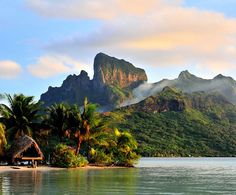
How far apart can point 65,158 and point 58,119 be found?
6.69 meters

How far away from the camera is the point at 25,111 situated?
53438mm

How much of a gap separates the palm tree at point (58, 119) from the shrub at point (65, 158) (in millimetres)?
4869

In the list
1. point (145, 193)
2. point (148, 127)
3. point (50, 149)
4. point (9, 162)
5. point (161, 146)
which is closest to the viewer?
point (145, 193)

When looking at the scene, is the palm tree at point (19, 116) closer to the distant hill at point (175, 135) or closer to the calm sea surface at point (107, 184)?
the calm sea surface at point (107, 184)

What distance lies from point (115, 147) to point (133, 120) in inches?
5268

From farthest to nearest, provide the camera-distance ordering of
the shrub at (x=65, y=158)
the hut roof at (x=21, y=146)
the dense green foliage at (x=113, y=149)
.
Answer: the dense green foliage at (x=113, y=149)
the shrub at (x=65, y=158)
the hut roof at (x=21, y=146)

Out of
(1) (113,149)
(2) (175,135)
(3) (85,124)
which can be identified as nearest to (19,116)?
(3) (85,124)

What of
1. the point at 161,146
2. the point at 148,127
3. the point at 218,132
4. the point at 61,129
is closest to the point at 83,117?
the point at 61,129

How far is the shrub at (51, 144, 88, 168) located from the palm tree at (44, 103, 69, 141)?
4.87 meters

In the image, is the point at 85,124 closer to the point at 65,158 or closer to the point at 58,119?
the point at 58,119

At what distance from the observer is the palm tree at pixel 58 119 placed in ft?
178

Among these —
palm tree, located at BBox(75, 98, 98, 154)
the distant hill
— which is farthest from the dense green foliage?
the distant hill

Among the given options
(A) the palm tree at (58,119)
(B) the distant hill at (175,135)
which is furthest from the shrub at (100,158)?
(B) the distant hill at (175,135)

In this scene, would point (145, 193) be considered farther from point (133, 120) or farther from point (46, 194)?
point (133, 120)
